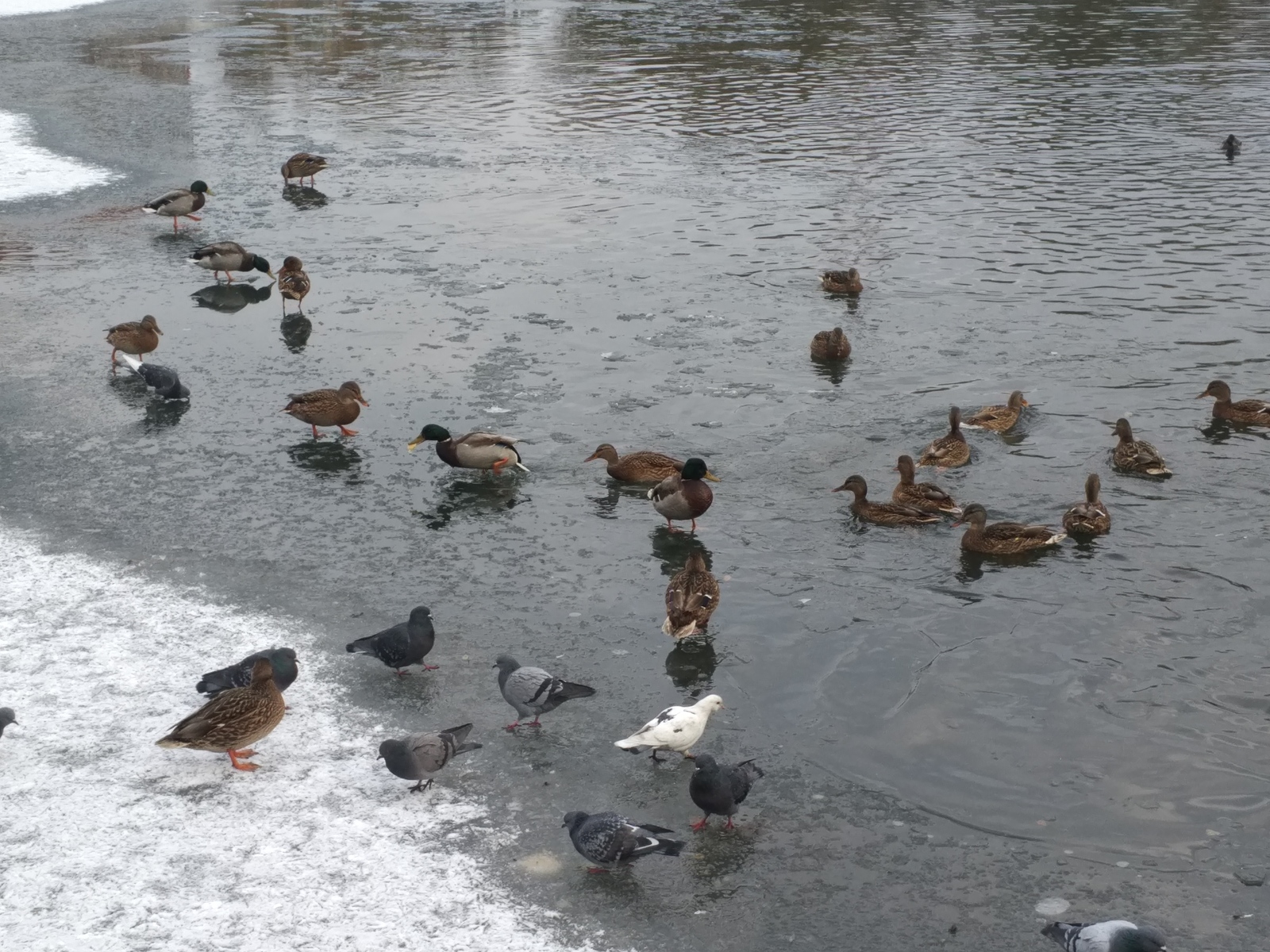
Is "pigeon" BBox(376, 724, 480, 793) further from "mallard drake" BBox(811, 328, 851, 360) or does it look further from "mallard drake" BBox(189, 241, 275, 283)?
"mallard drake" BBox(189, 241, 275, 283)

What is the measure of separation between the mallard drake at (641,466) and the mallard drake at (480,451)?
0.81 metres

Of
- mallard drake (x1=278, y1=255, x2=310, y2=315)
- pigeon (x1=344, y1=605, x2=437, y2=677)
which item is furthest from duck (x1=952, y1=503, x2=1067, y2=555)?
mallard drake (x1=278, y1=255, x2=310, y2=315)

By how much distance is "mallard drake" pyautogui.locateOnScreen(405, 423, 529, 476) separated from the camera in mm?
11750

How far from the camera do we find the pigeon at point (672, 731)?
7664 mm

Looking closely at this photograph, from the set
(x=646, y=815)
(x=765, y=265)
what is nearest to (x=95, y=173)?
(x=765, y=265)

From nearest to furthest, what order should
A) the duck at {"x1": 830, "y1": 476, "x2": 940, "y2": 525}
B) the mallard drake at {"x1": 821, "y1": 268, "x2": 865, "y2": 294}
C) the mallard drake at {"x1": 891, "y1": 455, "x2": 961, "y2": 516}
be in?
the duck at {"x1": 830, "y1": 476, "x2": 940, "y2": 525}
the mallard drake at {"x1": 891, "y1": 455, "x2": 961, "y2": 516}
the mallard drake at {"x1": 821, "y1": 268, "x2": 865, "y2": 294}

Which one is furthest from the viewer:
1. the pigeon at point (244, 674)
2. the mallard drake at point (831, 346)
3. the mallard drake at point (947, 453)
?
the mallard drake at point (831, 346)

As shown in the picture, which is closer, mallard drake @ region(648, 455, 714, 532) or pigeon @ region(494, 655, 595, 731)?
pigeon @ region(494, 655, 595, 731)

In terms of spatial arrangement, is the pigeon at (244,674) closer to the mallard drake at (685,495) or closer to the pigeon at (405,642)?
the pigeon at (405,642)

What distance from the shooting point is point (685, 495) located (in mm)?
10773

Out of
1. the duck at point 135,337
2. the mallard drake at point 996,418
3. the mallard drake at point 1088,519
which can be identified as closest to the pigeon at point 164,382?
the duck at point 135,337

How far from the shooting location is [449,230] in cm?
1938

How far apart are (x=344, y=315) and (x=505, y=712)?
8871mm

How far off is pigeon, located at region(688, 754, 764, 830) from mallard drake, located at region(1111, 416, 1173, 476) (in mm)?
5869
